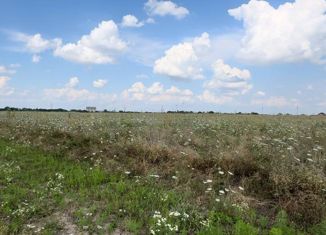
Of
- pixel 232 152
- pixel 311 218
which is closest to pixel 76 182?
pixel 232 152

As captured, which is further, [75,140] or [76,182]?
[75,140]

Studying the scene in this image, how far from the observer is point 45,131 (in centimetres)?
1781

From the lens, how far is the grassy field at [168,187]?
699cm

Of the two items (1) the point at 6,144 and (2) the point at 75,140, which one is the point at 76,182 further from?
(1) the point at 6,144

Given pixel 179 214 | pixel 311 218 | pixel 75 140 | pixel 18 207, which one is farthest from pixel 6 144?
pixel 311 218

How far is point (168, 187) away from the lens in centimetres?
917

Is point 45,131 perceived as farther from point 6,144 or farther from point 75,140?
point 75,140

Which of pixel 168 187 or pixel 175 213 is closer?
pixel 175 213

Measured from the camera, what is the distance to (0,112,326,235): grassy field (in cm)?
699

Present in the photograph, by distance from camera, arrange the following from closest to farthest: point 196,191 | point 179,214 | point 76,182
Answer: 1. point 179,214
2. point 196,191
3. point 76,182

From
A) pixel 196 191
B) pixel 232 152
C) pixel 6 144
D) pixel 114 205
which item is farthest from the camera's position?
pixel 6 144

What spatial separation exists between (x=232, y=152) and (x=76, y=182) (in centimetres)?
464

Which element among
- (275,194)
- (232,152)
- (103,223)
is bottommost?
(103,223)

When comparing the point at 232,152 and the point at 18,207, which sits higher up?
the point at 232,152
